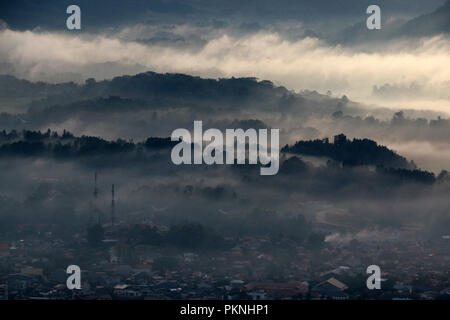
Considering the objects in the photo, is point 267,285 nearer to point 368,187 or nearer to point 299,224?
point 299,224

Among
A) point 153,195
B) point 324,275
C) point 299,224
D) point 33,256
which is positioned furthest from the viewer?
point 153,195

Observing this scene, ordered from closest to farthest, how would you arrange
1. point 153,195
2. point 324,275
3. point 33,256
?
1. point 324,275
2. point 33,256
3. point 153,195

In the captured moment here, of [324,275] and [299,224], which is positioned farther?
[299,224]

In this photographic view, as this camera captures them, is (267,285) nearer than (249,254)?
Yes

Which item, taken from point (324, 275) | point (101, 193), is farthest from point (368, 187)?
point (324, 275)

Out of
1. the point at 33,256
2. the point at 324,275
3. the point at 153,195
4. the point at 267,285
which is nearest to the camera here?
the point at 267,285
